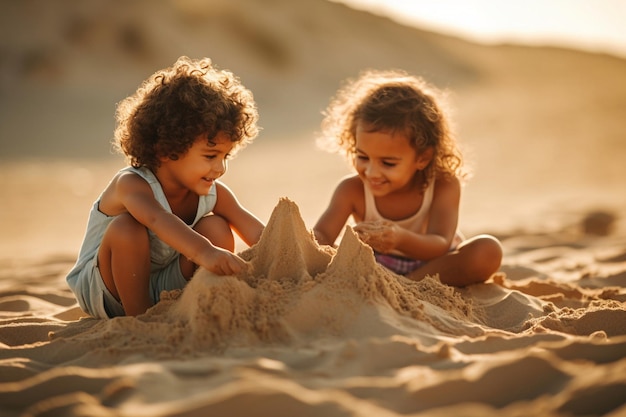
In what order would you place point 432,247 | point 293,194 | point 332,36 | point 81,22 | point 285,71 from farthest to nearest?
point 332,36 < point 285,71 < point 81,22 < point 293,194 < point 432,247

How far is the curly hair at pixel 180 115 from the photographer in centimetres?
310

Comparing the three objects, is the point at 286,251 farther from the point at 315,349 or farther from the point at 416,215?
the point at 416,215

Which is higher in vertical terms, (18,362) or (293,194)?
(293,194)

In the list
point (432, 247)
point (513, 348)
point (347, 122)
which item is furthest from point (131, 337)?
point (347, 122)

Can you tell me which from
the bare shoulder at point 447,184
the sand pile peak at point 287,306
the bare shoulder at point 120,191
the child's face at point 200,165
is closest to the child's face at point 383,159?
the bare shoulder at point 447,184

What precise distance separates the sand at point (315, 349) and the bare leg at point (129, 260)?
0.19m

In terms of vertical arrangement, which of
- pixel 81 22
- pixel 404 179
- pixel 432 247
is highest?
pixel 81 22

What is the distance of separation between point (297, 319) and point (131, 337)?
610 millimetres

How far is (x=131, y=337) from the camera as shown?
2.47m

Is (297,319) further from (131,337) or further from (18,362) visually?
(18,362)

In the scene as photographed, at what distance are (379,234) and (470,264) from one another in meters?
0.54

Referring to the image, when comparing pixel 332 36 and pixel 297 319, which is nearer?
pixel 297 319

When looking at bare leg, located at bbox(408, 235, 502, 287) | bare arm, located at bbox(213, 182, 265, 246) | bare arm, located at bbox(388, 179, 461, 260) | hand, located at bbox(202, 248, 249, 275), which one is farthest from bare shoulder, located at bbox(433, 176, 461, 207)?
hand, located at bbox(202, 248, 249, 275)

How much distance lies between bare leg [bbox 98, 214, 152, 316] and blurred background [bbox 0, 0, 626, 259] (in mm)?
2874
